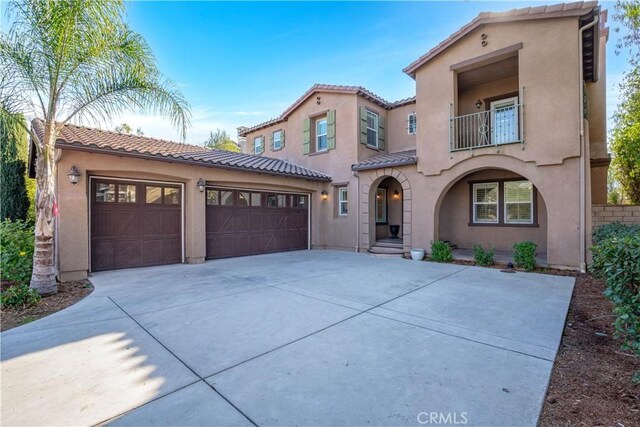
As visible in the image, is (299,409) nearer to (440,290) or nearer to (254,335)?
(254,335)

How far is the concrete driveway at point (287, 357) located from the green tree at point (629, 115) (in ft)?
30.5

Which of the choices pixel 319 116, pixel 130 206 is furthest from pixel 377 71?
pixel 130 206

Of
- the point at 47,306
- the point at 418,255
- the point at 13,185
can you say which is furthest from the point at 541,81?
the point at 13,185

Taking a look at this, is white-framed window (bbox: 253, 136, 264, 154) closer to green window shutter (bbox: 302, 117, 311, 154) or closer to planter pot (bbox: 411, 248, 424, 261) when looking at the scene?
green window shutter (bbox: 302, 117, 311, 154)

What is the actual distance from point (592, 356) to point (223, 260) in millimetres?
9407

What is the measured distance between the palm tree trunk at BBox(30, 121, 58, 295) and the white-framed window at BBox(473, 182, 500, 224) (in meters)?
12.7

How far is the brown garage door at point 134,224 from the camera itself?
26.6 feet

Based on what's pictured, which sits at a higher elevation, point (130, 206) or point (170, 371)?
point (130, 206)

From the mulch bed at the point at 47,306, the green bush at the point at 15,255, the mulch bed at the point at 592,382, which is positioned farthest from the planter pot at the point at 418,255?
the green bush at the point at 15,255

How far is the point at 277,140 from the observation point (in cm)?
1666

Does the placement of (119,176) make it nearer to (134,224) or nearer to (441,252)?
(134,224)

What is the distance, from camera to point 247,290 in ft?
20.5

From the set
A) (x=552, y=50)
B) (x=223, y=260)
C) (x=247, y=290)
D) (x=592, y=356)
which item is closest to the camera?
(x=592, y=356)

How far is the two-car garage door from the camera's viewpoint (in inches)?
323
